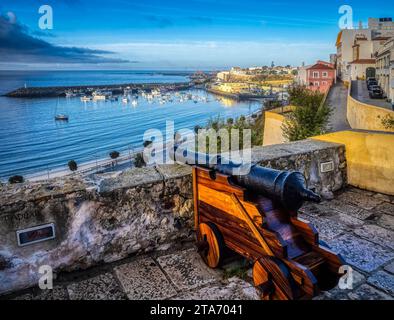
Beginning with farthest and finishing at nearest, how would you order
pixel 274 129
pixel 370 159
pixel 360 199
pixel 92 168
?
1. pixel 92 168
2. pixel 274 129
3. pixel 370 159
4. pixel 360 199

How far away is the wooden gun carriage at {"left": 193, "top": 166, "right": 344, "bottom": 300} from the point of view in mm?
1886

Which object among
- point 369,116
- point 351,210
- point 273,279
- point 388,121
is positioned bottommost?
point 351,210

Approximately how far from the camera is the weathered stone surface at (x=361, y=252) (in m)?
2.57

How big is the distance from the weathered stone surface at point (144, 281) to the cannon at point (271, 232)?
0.44 meters

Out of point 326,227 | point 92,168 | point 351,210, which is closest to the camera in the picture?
point 326,227

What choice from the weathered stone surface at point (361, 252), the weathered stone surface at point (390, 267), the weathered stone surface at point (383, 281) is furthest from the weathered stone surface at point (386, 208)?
the weathered stone surface at point (383, 281)

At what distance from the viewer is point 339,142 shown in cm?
439

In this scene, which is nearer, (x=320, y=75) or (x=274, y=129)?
(x=274, y=129)

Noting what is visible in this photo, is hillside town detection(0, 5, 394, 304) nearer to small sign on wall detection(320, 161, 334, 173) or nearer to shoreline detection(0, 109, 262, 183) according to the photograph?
small sign on wall detection(320, 161, 334, 173)

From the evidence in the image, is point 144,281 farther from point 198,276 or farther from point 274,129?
point 274,129

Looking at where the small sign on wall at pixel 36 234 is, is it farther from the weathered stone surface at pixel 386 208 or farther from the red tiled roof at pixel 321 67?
the red tiled roof at pixel 321 67

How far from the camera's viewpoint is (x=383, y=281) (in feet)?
7.66

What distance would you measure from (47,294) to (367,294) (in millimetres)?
2215

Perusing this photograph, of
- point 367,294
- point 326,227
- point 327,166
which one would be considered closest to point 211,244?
point 367,294
